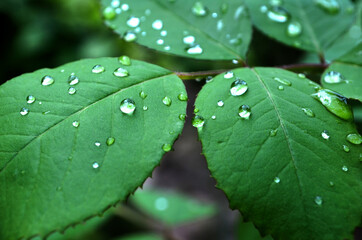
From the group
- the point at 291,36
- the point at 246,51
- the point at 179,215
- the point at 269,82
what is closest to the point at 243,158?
the point at 269,82

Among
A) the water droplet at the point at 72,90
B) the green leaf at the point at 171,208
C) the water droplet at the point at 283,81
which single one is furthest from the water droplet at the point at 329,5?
the green leaf at the point at 171,208

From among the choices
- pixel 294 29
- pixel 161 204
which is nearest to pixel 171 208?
pixel 161 204

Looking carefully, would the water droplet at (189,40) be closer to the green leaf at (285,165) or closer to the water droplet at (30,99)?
the green leaf at (285,165)

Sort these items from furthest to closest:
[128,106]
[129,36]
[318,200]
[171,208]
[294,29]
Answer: [171,208] → [294,29] → [129,36] → [128,106] → [318,200]

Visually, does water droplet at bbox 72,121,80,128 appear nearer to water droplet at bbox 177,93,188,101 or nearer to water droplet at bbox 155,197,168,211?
water droplet at bbox 177,93,188,101

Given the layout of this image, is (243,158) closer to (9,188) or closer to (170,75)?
(170,75)

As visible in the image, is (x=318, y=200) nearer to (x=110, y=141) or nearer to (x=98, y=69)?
(x=110, y=141)
